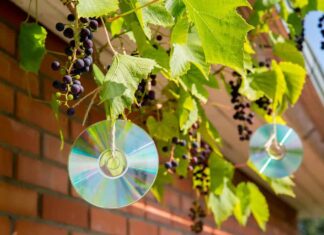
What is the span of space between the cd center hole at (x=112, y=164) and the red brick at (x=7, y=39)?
629mm

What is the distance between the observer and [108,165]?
4.27 feet

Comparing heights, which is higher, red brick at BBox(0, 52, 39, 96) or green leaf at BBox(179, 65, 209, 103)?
red brick at BBox(0, 52, 39, 96)

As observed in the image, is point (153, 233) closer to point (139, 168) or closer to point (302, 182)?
point (139, 168)

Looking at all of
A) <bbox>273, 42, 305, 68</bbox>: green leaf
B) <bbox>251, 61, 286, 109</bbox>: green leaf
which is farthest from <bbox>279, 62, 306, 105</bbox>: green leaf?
<bbox>273, 42, 305, 68</bbox>: green leaf

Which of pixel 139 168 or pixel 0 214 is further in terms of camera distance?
pixel 0 214

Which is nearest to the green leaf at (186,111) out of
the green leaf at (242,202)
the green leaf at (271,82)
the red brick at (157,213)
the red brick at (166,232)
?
the green leaf at (271,82)

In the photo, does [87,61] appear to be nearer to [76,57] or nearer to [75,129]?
[76,57]

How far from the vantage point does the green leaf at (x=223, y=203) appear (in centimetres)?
223

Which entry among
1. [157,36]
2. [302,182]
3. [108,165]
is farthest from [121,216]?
[302,182]

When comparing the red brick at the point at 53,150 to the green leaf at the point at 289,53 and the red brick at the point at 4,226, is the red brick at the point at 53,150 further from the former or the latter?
the green leaf at the point at 289,53

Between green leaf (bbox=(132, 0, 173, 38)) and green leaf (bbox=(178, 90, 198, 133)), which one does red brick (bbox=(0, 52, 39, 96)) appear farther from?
green leaf (bbox=(132, 0, 173, 38))

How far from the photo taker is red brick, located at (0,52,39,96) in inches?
70.2

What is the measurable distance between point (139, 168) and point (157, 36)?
55cm

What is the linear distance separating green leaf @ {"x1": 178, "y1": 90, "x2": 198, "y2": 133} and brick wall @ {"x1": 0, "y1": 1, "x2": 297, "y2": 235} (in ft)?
1.27
